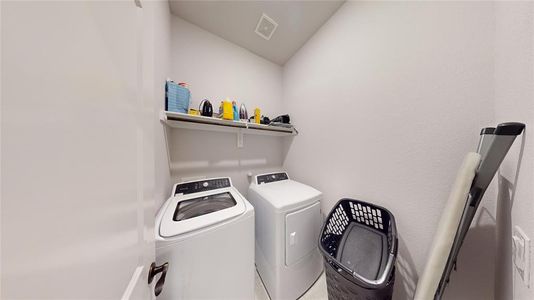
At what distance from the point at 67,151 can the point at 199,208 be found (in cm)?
107


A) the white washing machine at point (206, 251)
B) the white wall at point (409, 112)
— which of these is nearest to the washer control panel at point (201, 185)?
the white washing machine at point (206, 251)

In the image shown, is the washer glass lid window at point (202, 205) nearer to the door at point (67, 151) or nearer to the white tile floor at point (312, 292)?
the door at point (67, 151)

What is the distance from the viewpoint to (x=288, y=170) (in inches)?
80.7

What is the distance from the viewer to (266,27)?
1603mm

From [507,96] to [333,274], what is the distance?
122cm

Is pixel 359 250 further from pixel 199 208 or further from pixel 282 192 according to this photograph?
pixel 199 208

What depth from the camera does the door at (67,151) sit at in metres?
0.19

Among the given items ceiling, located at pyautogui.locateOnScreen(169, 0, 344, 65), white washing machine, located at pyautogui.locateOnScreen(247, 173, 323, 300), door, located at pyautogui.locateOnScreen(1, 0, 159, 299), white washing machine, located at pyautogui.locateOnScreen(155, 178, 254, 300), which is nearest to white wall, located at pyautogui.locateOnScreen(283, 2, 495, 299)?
ceiling, located at pyautogui.locateOnScreen(169, 0, 344, 65)

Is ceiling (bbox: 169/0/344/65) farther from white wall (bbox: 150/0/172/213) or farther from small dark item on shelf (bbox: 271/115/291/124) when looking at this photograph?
small dark item on shelf (bbox: 271/115/291/124)

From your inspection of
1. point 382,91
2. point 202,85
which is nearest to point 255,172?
point 202,85

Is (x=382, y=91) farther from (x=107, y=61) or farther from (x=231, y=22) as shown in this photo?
(x=231, y=22)

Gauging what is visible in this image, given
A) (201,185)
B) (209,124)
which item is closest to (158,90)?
(209,124)

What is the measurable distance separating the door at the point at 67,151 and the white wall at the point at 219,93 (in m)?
1.17

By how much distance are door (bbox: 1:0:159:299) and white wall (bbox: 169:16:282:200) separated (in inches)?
46.0
